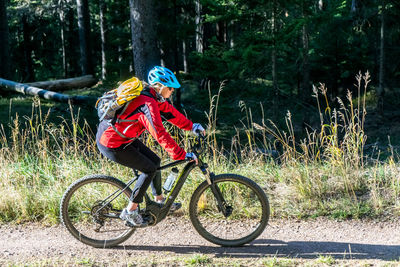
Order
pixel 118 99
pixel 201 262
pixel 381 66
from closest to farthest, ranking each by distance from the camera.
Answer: pixel 118 99, pixel 201 262, pixel 381 66

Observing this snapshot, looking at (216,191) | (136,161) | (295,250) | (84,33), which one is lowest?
(295,250)

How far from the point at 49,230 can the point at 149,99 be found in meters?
2.44

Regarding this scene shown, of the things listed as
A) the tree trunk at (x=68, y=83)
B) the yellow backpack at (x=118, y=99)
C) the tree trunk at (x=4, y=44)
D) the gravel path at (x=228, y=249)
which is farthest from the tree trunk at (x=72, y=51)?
the yellow backpack at (x=118, y=99)

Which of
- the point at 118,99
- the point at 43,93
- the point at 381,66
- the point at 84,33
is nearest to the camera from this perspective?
the point at 118,99

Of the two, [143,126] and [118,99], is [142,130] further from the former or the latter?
[118,99]

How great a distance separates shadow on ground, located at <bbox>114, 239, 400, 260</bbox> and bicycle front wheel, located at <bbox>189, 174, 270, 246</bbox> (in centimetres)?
14

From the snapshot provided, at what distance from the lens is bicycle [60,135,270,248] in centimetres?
472

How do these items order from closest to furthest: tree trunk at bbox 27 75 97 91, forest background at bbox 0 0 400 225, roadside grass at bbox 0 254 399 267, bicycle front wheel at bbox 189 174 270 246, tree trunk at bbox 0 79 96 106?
roadside grass at bbox 0 254 399 267 → bicycle front wheel at bbox 189 174 270 246 → forest background at bbox 0 0 400 225 → tree trunk at bbox 0 79 96 106 → tree trunk at bbox 27 75 97 91

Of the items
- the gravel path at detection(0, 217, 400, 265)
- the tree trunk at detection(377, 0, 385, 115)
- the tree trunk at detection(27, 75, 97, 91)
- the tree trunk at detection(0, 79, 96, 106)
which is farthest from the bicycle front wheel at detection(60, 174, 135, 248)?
the tree trunk at detection(377, 0, 385, 115)

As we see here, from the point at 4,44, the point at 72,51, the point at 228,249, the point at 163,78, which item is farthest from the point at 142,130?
the point at 72,51

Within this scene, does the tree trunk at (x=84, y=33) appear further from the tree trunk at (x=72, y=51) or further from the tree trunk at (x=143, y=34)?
the tree trunk at (x=143, y=34)

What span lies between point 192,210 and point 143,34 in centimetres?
826

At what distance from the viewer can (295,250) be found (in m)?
4.73

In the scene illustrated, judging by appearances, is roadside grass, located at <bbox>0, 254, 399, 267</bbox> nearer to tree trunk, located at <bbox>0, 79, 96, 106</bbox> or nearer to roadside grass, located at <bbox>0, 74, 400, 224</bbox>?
roadside grass, located at <bbox>0, 74, 400, 224</bbox>
